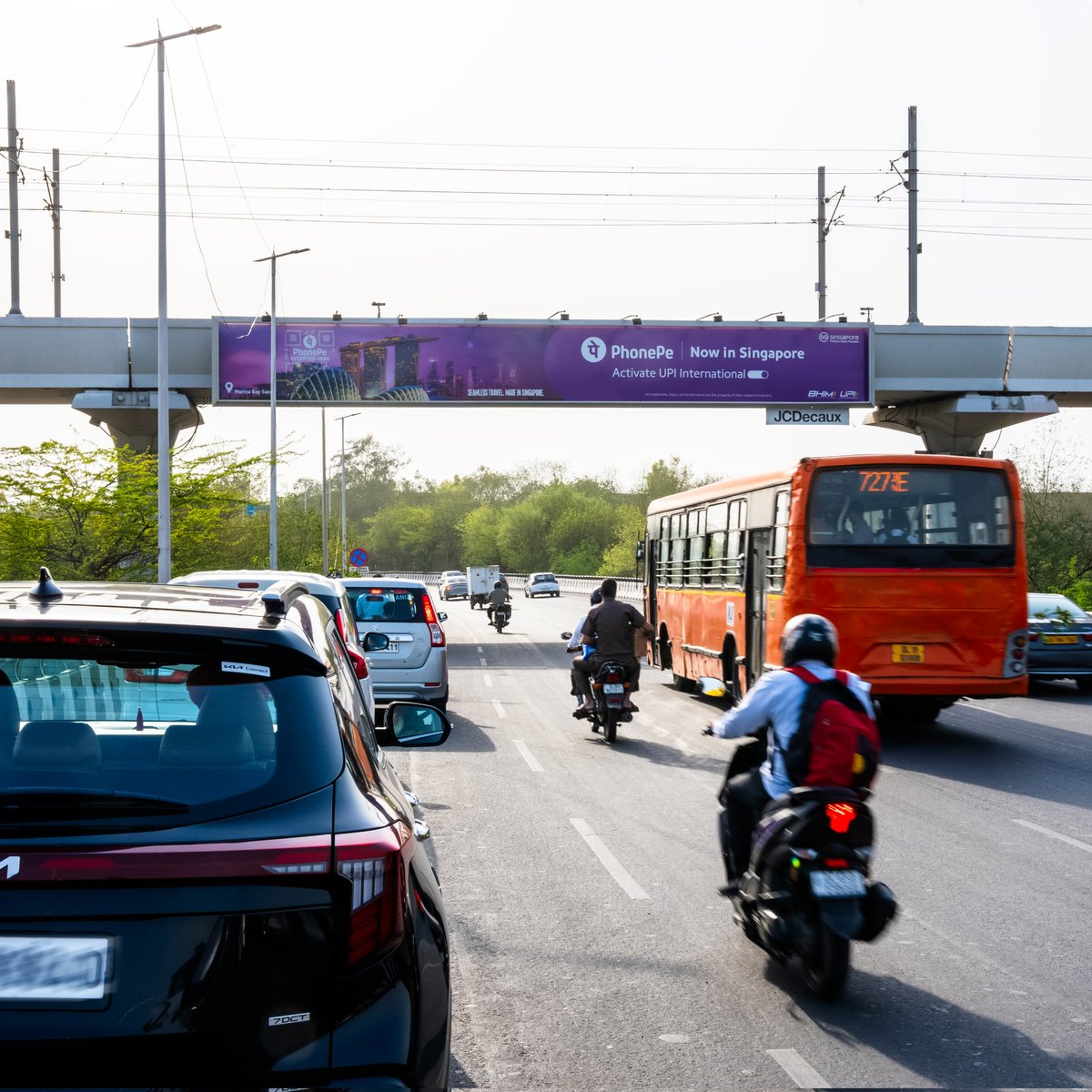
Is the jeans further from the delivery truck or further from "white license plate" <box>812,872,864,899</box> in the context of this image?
the delivery truck

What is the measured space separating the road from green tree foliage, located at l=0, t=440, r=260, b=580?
1208 centimetres

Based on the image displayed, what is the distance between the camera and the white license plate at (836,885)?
5746mm

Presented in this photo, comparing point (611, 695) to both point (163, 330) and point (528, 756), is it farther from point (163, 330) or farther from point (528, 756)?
point (163, 330)

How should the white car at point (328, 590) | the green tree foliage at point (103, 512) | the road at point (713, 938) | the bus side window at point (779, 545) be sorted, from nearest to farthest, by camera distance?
the road at point (713, 938), the white car at point (328, 590), the bus side window at point (779, 545), the green tree foliage at point (103, 512)

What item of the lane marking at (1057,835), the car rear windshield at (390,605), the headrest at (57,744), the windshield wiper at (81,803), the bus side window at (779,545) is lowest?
the lane marking at (1057,835)

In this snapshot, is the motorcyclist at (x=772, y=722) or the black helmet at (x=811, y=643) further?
the black helmet at (x=811, y=643)

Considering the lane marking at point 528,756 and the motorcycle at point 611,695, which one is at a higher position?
the motorcycle at point 611,695

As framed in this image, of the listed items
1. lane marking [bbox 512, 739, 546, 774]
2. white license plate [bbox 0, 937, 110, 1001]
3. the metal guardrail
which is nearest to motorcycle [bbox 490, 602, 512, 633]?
the metal guardrail

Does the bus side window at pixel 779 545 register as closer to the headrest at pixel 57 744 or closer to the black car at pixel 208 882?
the black car at pixel 208 882

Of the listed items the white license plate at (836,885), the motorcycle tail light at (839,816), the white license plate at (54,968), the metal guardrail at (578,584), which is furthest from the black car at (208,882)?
the metal guardrail at (578,584)

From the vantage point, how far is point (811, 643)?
631 centimetres

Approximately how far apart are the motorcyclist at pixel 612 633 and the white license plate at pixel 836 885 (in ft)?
32.6

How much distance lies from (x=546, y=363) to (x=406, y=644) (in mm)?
20595

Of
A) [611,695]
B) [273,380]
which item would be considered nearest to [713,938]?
[611,695]
